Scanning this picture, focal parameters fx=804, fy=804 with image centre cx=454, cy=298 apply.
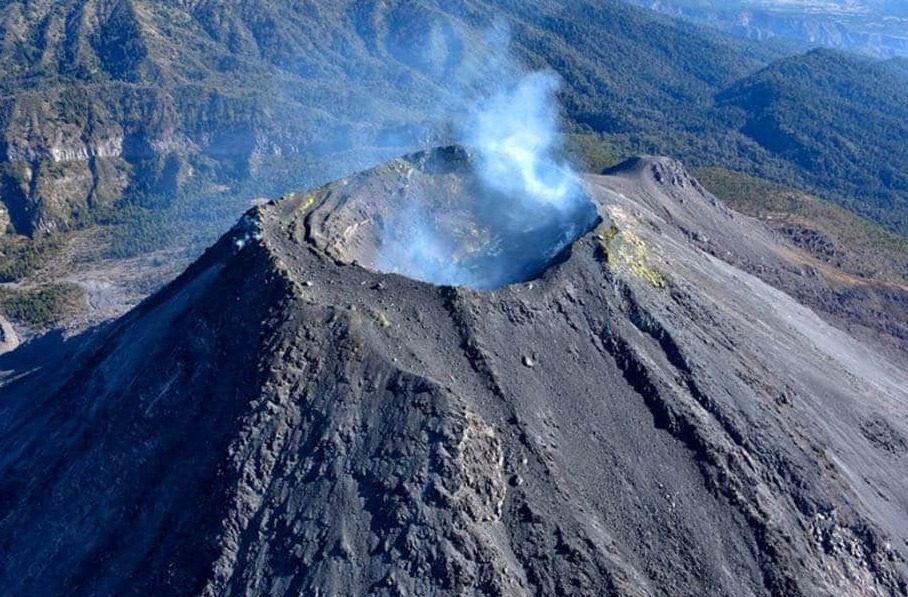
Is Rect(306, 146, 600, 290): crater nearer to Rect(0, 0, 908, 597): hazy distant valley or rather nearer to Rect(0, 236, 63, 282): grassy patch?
Rect(0, 0, 908, 597): hazy distant valley

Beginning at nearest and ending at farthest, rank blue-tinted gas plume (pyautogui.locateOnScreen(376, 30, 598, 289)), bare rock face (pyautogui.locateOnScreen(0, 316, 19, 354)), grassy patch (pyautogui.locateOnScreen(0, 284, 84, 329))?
blue-tinted gas plume (pyautogui.locateOnScreen(376, 30, 598, 289)) → bare rock face (pyautogui.locateOnScreen(0, 316, 19, 354)) → grassy patch (pyautogui.locateOnScreen(0, 284, 84, 329))

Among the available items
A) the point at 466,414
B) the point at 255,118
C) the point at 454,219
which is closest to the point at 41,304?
the point at 255,118

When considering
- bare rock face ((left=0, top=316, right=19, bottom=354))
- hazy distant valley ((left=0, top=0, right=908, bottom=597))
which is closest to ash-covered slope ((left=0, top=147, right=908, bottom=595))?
hazy distant valley ((left=0, top=0, right=908, bottom=597))

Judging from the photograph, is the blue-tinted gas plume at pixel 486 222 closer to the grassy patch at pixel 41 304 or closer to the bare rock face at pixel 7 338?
the bare rock face at pixel 7 338

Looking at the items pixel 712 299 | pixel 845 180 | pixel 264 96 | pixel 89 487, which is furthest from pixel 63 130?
pixel 845 180

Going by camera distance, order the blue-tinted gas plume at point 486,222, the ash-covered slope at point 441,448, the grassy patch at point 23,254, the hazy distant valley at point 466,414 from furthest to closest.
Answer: the grassy patch at point 23,254
the blue-tinted gas plume at point 486,222
the hazy distant valley at point 466,414
the ash-covered slope at point 441,448

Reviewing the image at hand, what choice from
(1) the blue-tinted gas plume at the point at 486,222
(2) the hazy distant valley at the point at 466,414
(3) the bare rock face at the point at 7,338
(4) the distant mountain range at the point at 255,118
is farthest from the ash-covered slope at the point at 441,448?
(4) the distant mountain range at the point at 255,118
